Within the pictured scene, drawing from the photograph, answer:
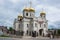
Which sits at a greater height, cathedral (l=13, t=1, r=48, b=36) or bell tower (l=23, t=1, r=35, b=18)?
bell tower (l=23, t=1, r=35, b=18)

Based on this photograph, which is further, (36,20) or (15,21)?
(15,21)

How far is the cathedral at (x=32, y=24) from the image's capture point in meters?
47.1

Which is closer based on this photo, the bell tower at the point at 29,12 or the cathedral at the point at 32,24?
the cathedral at the point at 32,24

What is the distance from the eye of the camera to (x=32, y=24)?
4731cm

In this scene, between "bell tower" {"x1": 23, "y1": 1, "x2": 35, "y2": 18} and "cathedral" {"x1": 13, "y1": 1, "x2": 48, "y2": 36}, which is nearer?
"cathedral" {"x1": 13, "y1": 1, "x2": 48, "y2": 36}

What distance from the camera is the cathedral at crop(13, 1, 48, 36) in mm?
47125

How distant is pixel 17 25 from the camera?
51.6m

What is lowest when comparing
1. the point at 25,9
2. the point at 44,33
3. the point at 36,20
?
the point at 44,33

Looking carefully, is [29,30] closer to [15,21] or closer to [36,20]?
[36,20]

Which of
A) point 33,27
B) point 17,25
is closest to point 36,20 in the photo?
point 33,27

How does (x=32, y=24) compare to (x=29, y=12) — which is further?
(x=29, y=12)

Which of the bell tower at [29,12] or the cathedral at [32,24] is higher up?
the bell tower at [29,12]

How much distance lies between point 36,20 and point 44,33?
4.16 m

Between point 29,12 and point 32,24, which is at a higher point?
point 29,12
